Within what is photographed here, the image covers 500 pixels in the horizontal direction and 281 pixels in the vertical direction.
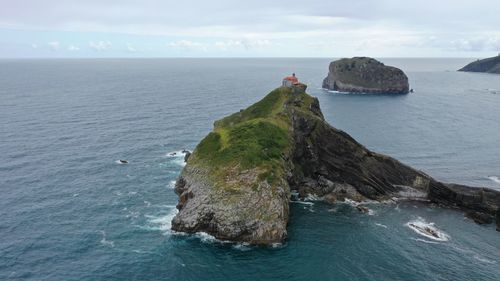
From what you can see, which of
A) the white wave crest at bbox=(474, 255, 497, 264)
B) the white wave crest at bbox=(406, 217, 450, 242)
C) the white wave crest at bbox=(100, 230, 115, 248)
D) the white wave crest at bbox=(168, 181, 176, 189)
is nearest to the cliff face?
the white wave crest at bbox=(168, 181, 176, 189)

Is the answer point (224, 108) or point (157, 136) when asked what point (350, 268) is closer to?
point (157, 136)

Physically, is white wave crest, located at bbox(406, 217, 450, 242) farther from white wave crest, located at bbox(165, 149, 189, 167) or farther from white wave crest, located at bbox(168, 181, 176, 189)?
white wave crest, located at bbox(165, 149, 189, 167)

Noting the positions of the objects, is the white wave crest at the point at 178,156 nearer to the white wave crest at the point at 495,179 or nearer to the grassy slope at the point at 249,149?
the grassy slope at the point at 249,149

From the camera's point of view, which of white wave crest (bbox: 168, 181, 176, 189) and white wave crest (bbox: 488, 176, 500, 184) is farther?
white wave crest (bbox: 488, 176, 500, 184)

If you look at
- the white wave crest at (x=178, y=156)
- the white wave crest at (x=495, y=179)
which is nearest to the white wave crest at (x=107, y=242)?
the white wave crest at (x=178, y=156)

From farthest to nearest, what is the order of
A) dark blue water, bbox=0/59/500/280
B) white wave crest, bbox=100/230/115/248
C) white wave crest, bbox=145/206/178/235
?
white wave crest, bbox=145/206/178/235, white wave crest, bbox=100/230/115/248, dark blue water, bbox=0/59/500/280

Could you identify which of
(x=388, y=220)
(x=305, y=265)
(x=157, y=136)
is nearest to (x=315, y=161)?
(x=388, y=220)

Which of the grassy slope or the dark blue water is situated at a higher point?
the grassy slope
